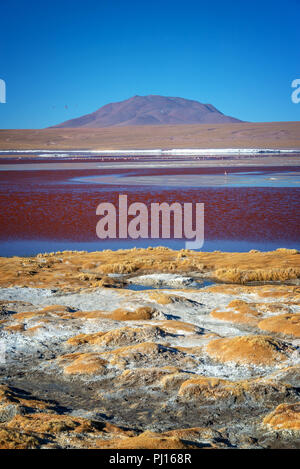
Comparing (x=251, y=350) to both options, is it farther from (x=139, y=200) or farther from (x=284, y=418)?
(x=139, y=200)

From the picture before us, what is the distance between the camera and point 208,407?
7.42 metres

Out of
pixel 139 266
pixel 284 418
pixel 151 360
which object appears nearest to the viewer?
pixel 284 418

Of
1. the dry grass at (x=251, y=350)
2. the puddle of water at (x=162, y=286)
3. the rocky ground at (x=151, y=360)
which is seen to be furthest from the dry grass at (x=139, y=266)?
the dry grass at (x=251, y=350)

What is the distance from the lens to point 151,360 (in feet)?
29.4

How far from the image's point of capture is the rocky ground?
6.48 meters

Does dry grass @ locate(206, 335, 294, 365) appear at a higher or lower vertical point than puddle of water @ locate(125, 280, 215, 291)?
lower

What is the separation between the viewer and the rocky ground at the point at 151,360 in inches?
255

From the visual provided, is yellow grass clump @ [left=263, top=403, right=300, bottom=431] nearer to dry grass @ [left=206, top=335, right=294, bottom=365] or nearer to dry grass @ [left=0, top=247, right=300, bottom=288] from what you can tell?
dry grass @ [left=206, top=335, right=294, bottom=365]

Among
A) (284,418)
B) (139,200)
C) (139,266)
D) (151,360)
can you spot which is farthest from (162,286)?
(139,200)

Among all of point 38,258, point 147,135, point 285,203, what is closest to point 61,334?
point 38,258

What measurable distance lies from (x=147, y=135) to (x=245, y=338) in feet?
498

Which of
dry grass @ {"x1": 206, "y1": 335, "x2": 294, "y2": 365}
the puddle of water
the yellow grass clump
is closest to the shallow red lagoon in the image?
the puddle of water

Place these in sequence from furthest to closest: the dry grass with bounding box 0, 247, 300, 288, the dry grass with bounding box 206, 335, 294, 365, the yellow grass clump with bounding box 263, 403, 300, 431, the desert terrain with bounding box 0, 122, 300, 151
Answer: the desert terrain with bounding box 0, 122, 300, 151 < the dry grass with bounding box 0, 247, 300, 288 < the dry grass with bounding box 206, 335, 294, 365 < the yellow grass clump with bounding box 263, 403, 300, 431
